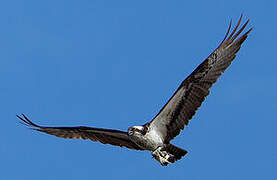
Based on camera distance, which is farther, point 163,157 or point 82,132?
point 82,132

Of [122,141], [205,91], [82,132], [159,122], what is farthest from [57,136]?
[205,91]

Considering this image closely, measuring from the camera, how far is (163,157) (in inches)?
Answer: 524

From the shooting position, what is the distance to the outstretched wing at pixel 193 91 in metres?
13.4

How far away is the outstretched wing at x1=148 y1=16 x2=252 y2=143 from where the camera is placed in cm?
1341

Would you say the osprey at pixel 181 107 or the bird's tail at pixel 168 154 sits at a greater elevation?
the osprey at pixel 181 107

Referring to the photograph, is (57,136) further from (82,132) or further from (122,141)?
(122,141)

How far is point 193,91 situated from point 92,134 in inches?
111

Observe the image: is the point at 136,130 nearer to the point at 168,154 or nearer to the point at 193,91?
the point at 168,154

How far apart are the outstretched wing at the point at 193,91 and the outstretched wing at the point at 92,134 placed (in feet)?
2.97

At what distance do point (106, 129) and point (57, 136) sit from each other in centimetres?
147

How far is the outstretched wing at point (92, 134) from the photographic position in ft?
46.4

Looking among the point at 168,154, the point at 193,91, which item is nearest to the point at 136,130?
the point at 168,154

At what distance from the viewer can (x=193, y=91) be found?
13461 mm

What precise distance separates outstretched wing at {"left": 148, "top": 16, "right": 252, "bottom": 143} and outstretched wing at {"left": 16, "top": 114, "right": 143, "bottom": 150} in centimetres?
91
